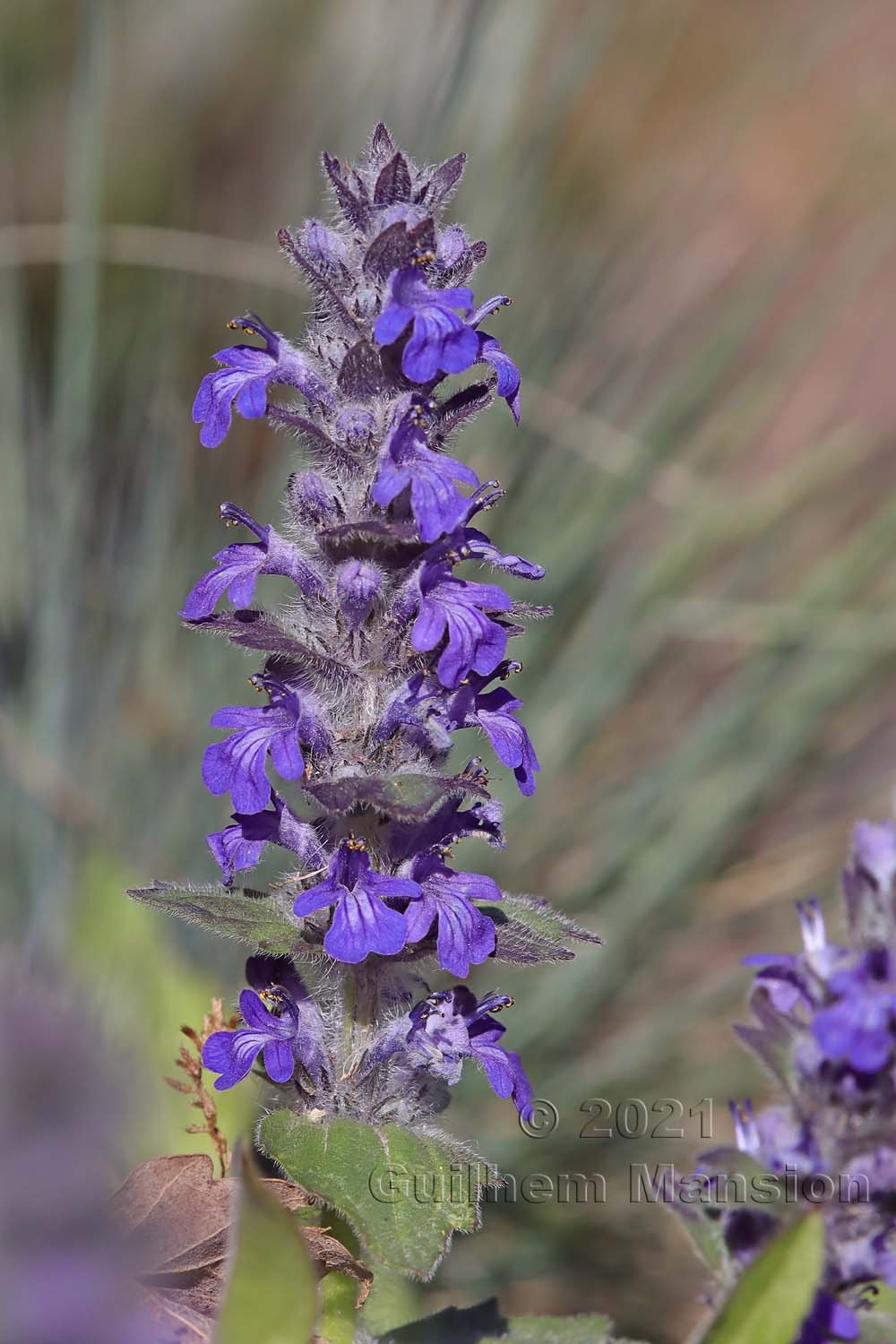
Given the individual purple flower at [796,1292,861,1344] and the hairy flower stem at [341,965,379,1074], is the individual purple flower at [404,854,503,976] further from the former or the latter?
the individual purple flower at [796,1292,861,1344]

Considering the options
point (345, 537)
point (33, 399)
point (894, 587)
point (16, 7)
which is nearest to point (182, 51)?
point (16, 7)

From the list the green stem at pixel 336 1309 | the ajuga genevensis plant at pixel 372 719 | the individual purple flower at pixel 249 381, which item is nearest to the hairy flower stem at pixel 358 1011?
the ajuga genevensis plant at pixel 372 719

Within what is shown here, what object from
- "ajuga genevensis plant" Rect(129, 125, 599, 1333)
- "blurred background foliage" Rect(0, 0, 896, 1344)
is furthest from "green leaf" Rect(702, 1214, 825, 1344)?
"blurred background foliage" Rect(0, 0, 896, 1344)

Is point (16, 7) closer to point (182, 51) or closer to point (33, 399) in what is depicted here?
point (182, 51)

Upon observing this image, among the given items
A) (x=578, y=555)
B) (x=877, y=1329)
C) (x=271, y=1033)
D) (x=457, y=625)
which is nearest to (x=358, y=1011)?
(x=271, y=1033)

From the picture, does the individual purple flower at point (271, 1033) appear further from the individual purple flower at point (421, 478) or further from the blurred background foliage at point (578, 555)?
the blurred background foliage at point (578, 555)

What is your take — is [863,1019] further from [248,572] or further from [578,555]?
[578,555]

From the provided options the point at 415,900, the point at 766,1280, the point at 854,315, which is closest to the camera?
the point at 766,1280
